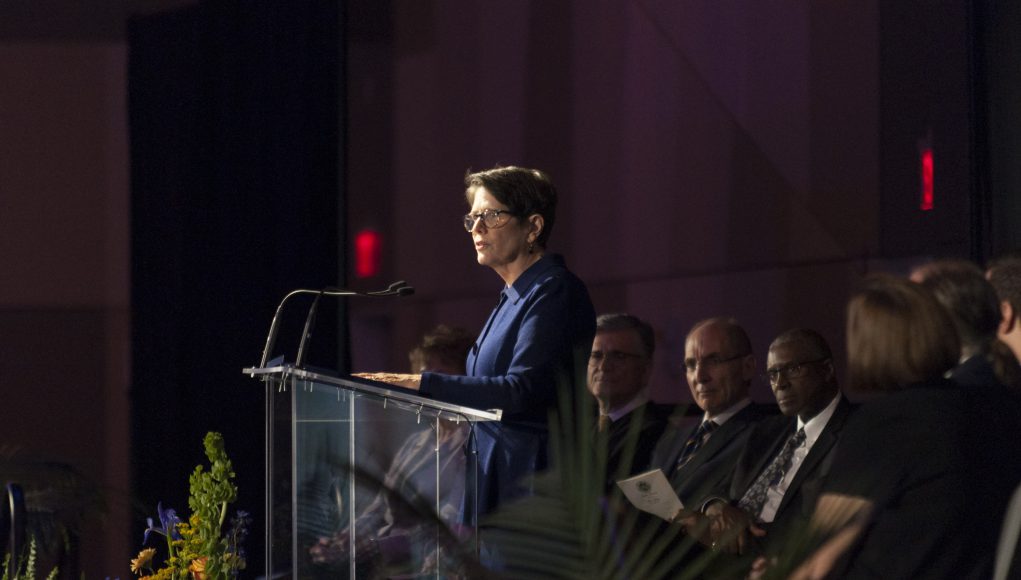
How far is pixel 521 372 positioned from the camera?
2674mm

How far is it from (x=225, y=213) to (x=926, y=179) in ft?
8.84

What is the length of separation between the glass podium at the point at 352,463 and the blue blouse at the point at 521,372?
0.07 metres

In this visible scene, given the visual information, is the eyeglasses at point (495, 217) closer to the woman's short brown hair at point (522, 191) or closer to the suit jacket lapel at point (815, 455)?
the woman's short brown hair at point (522, 191)

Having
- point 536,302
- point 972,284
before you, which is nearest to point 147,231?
point 536,302

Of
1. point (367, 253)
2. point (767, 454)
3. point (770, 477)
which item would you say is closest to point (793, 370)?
point (767, 454)

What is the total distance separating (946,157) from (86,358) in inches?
132

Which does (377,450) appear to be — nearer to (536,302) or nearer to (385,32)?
(536,302)

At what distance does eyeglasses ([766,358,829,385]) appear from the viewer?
148 inches

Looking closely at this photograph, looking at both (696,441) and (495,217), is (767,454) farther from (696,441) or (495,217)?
(495,217)

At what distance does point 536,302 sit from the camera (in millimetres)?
2787

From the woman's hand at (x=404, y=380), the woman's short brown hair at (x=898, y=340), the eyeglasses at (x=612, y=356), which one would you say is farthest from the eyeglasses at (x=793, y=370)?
the woman's short brown hair at (x=898, y=340)

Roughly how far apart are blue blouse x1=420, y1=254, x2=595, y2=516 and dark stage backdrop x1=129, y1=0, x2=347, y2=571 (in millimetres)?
2680

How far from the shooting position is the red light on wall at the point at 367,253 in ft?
18.2

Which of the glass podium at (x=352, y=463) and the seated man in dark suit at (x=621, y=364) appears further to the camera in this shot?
the seated man in dark suit at (x=621, y=364)
